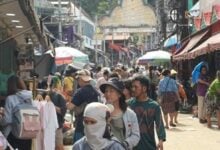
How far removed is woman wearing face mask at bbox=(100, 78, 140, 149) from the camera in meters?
5.87

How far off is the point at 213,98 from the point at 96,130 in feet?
39.6

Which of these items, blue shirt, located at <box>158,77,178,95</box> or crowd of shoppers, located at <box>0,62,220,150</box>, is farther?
blue shirt, located at <box>158,77,178,95</box>

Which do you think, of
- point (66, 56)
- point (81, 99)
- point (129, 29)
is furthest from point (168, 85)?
point (129, 29)

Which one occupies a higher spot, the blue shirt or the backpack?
the backpack

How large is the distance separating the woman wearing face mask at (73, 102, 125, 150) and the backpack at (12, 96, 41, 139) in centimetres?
313

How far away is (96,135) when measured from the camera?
442 cm

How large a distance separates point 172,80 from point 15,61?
14.7ft

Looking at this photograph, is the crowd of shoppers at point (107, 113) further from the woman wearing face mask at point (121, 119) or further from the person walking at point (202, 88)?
the person walking at point (202, 88)

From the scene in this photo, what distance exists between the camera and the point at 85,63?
23344mm

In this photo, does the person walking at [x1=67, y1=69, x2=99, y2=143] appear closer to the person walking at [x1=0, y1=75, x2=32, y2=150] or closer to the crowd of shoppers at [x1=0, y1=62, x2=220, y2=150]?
the crowd of shoppers at [x1=0, y1=62, x2=220, y2=150]

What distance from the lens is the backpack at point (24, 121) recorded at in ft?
25.0

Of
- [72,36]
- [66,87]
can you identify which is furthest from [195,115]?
[72,36]

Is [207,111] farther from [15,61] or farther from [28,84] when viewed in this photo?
[28,84]

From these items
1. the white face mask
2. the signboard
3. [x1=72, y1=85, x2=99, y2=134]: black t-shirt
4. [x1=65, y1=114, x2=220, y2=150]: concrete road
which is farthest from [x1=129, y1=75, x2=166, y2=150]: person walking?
the signboard
